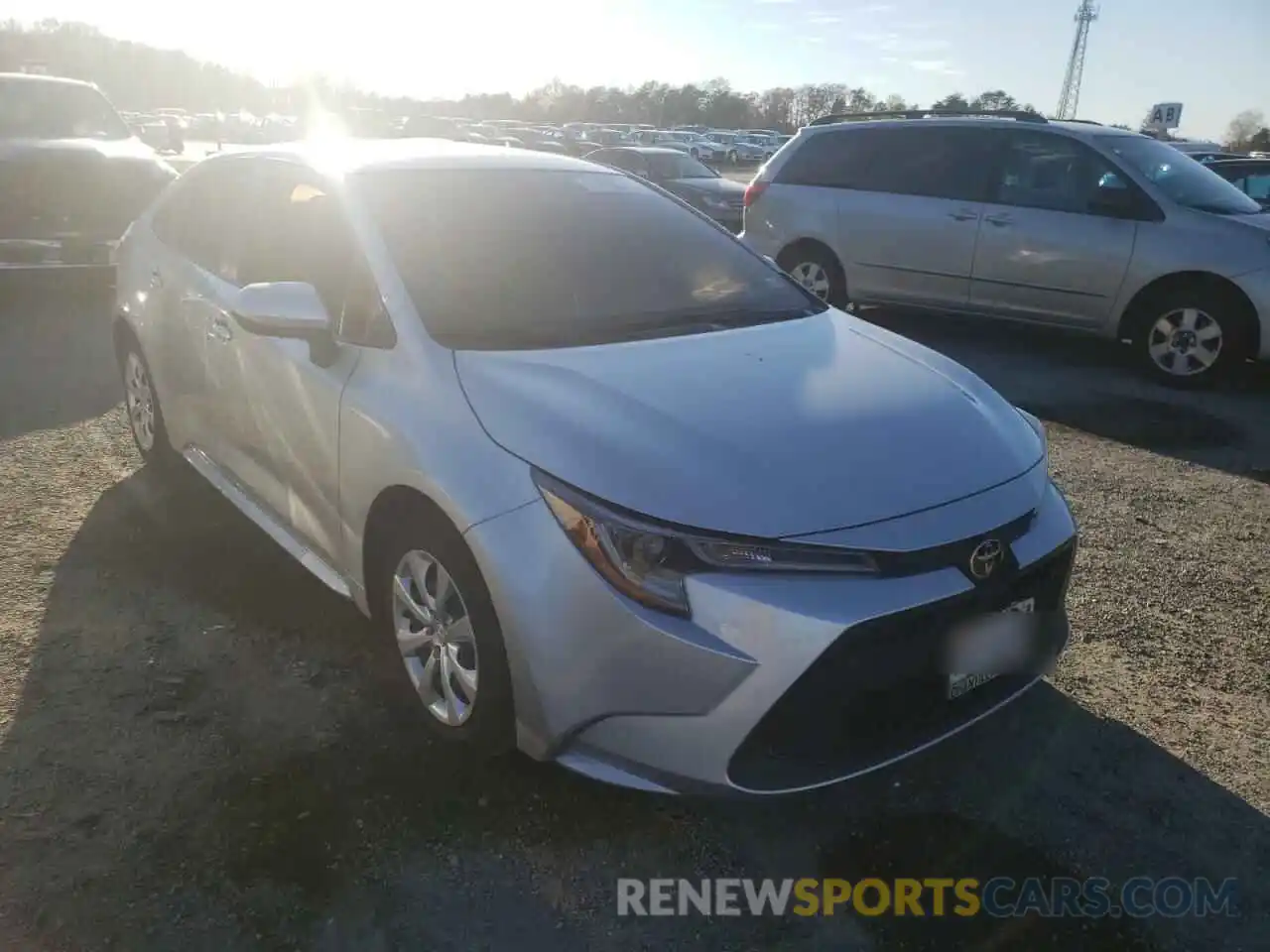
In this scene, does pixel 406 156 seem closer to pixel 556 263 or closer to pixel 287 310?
pixel 556 263

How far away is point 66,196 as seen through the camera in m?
9.27

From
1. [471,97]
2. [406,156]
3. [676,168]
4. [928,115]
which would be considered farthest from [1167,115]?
[471,97]

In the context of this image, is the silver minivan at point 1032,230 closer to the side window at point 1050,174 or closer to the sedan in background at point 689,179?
the side window at point 1050,174

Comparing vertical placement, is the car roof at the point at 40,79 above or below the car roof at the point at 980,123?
below

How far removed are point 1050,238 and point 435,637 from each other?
6.37 m

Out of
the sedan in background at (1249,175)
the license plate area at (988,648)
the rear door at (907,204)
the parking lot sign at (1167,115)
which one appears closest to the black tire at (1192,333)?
the rear door at (907,204)

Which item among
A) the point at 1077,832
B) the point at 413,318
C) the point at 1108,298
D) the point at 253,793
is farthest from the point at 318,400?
the point at 1108,298

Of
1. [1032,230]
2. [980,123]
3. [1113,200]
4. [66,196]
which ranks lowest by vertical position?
[66,196]

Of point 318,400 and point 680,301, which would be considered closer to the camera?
point 318,400

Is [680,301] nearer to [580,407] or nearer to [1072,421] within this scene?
[580,407]

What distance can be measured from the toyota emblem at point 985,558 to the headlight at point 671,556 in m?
0.28

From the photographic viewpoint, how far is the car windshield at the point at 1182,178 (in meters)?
7.24

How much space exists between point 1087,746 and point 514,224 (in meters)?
2.43

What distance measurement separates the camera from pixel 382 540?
115 inches
